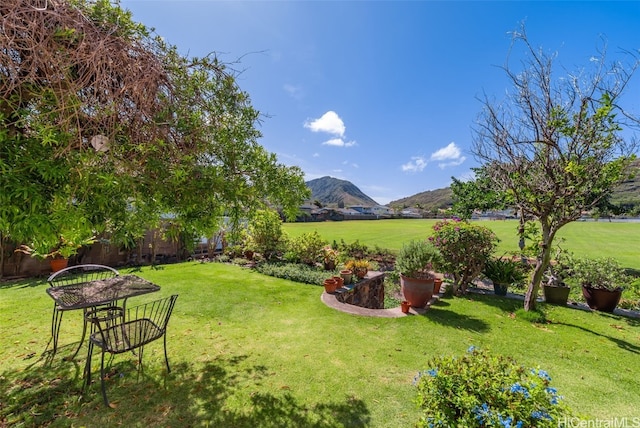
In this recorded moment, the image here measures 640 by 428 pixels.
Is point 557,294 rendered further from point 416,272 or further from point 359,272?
point 359,272

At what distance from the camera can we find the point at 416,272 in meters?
6.18

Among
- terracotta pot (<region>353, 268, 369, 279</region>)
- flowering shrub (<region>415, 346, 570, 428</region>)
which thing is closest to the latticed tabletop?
flowering shrub (<region>415, 346, 570, 428</region>)

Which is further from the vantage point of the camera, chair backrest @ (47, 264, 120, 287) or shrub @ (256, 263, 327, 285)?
shrub @ (256, 263, 327, 285)

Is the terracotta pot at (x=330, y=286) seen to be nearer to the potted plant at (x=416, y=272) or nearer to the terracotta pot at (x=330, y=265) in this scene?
the potted plant at (x=416, y=272)

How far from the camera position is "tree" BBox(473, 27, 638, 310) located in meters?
4.68

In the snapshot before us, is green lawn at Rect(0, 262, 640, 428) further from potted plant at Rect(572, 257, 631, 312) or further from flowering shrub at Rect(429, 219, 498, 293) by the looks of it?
flowering shrub at Rect(429, 219, 498, 293)

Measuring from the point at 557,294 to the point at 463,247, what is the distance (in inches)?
100

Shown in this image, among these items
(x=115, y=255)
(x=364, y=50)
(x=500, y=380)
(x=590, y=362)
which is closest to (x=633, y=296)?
(x=590, y=362)

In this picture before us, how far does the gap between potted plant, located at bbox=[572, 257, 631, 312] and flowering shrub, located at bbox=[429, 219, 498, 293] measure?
2.09 m

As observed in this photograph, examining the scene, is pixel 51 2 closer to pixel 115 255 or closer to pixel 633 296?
pixel 115 255

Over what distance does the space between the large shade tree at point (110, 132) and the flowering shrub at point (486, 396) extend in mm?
2638

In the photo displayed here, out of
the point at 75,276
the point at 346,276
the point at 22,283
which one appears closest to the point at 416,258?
the point at 346,276

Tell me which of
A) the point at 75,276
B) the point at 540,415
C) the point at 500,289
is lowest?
the point at 500,289

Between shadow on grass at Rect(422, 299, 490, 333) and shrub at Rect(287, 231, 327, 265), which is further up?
shrub at Rect(287, 231, 327, 265)
